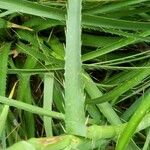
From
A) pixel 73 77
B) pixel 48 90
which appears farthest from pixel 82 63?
pixel 73 77

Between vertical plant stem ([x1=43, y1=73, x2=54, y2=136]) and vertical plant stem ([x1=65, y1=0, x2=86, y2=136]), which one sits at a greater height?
vertical plant stem ([x1=65, y1=0, x2=86, y2=136])

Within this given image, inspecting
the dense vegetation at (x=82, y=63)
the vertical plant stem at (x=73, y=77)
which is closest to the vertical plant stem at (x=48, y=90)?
the dense vegetation at (x=82, y=63)

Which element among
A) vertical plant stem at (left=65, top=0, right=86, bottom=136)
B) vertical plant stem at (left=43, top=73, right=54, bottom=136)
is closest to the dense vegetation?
vertical plant stem at (left=43, top=73, right=54, bottom=136)

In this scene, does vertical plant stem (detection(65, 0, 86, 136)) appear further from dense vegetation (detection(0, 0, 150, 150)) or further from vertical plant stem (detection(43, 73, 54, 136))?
vertical plant stem (detection(43, 73, 54, 136))

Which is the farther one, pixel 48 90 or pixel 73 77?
pixel 48 90

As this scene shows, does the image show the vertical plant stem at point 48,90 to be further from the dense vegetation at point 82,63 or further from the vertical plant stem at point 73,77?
the vertical plant stem at point 73,77

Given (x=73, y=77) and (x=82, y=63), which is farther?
(x=82, y=63)

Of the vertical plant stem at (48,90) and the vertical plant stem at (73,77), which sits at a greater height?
the vertical plant stem at (73,77)

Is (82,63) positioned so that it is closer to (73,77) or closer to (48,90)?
(48,90)

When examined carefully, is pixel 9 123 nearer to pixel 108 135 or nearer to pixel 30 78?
pixel 30 78
